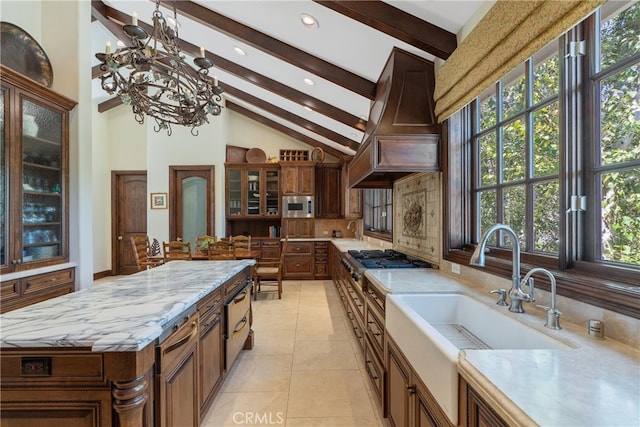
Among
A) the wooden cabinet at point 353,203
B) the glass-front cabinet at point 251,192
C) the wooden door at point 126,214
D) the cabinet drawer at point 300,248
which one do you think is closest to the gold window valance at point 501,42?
the wooden cabinet at point 353,203

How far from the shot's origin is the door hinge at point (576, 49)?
122 centimetres

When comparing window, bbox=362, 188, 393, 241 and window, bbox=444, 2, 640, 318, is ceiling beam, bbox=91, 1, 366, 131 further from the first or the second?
window, bbox=444, 2, 640, 318

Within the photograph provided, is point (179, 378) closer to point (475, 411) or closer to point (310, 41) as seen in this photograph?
point (475, 411)

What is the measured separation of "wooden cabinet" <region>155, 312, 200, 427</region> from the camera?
3.77 feet

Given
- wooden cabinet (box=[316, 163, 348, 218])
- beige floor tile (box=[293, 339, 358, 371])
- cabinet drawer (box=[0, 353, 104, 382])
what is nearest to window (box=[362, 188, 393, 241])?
wooden cabinet (box=[316, 163, 348, 218])

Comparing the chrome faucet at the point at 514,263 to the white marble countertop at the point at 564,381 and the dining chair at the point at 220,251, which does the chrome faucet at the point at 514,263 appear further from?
the dining chair at the point at 220,251

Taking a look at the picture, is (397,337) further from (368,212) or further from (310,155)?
(310,155)

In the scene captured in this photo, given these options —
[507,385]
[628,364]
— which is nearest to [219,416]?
[507,385]

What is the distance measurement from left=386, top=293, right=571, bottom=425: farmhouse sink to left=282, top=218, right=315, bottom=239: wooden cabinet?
4358 millimetres

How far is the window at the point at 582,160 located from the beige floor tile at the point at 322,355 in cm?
157

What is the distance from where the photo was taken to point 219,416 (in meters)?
1.85

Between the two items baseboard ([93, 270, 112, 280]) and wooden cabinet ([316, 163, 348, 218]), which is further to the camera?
wooden cabinet ([316, 163, 348, 218])

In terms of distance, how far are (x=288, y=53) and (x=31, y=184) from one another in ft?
8.81

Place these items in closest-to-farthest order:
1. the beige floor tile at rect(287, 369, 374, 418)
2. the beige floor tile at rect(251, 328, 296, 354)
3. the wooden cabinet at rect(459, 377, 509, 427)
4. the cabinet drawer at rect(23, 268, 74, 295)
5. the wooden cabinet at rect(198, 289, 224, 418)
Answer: the wooden cabinet at rect(459, 377, 509, 427), the wooden cabinet at rect(198, 289, 224, 418), the beige floor tile at rect(287, 369, 374, 418), the cabinet drawer at rect(23, 268, 74, 295), the beige floor tile at rect(251, 328, 296, 354)
